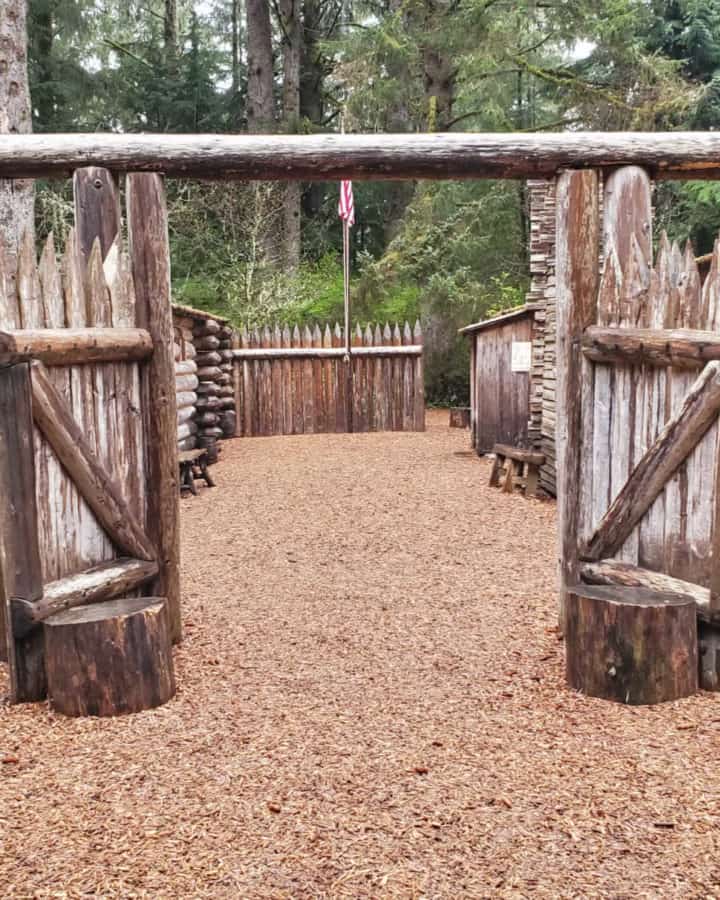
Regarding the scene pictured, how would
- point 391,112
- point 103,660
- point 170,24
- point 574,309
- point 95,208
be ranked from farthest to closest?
point 170,24 < point 391,112 < point 574,309 < point 95,208 < point 103,660

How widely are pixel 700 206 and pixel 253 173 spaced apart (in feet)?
51.3

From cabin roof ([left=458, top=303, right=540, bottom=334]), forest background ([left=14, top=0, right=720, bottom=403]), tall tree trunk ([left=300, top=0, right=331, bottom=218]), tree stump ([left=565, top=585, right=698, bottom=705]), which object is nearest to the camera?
tree stump ([left=565, top=585, right=698, bottom=705])

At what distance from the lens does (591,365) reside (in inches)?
204

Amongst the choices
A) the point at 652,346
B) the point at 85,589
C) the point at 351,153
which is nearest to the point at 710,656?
the point at 652,346

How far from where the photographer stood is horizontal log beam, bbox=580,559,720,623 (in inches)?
174

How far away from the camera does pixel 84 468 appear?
474 cm

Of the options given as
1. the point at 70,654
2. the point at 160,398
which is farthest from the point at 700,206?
the point at 70,654

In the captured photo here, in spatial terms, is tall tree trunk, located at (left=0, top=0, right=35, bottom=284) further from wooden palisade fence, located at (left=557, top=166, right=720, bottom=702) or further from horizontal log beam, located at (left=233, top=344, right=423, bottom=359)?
wooden palisade fence, located at (left=557, top=166, right=720, bottom=702)

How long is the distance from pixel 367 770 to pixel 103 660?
1393mm

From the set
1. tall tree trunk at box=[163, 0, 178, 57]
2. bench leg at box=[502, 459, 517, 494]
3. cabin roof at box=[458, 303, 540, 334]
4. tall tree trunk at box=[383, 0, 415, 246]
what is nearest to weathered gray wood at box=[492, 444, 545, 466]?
bench leg at box=[502, 459, 517, 494]

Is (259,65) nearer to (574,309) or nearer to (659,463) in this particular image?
(574,309)

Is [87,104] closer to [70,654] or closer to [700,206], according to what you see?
[700,206]

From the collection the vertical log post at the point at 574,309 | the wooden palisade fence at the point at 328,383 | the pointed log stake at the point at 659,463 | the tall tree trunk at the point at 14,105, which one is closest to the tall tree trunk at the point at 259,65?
the wooden palisade fence at the point at 328,383

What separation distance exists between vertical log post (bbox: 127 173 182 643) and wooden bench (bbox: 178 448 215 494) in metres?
5.38
